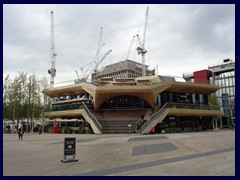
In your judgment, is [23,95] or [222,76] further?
[222,76]

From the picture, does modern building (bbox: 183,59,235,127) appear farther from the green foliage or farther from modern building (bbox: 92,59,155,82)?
the green foliage

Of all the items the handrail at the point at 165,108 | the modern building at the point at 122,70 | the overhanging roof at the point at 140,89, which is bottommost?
the handrail at the point at 165,108

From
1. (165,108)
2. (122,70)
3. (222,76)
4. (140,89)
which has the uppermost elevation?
(122,70)

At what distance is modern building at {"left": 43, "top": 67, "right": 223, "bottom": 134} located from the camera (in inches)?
1430

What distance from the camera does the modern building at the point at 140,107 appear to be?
36.3m

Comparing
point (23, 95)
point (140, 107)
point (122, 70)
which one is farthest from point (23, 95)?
point (122, 70)

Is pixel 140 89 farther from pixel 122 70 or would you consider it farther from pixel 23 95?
pixel 122 70

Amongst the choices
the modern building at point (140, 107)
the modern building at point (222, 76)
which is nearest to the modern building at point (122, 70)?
the modern building at point (222, 76)

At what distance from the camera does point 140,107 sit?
142 ft

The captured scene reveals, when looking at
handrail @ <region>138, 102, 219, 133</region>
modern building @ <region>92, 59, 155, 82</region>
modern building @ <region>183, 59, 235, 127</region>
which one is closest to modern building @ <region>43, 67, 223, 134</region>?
handrail @ <region>138, 102, 219, 133</region>

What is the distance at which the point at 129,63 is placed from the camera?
452 feet

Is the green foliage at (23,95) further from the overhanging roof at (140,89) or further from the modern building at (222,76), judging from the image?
the modern building at (222,76)

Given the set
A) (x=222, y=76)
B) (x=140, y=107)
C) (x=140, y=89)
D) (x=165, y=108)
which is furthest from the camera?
(x=222, y=76)
